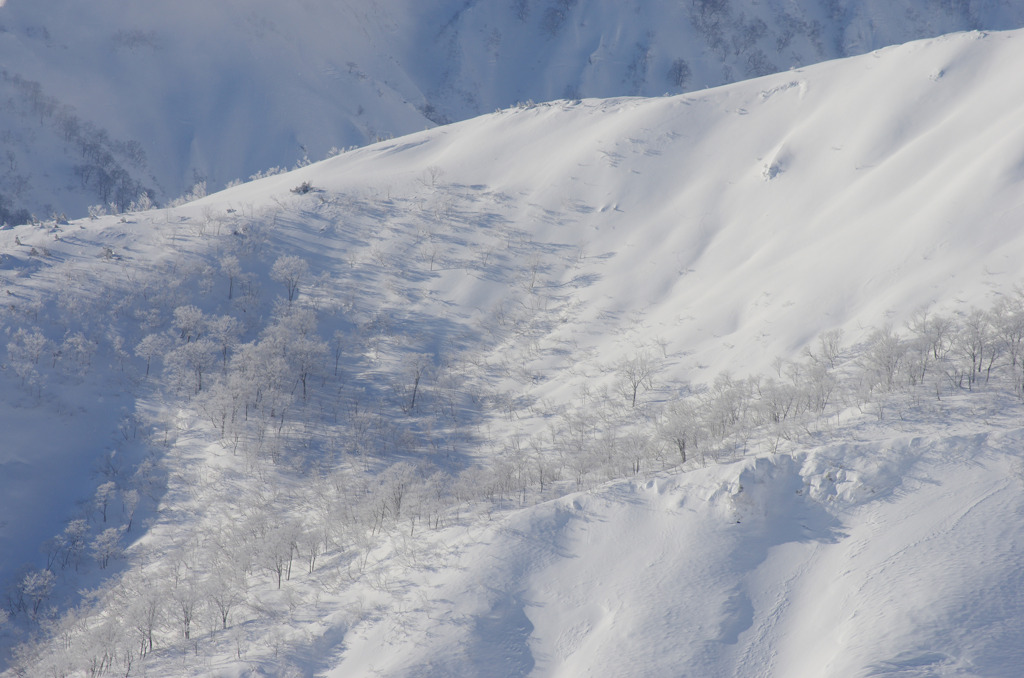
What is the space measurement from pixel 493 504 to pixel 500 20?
441 feet

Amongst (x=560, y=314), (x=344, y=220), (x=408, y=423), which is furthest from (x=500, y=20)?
(x=408, y=423)

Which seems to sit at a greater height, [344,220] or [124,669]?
[344,220]

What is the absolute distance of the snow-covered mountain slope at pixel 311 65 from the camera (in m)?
101

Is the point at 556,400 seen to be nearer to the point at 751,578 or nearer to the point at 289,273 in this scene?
the point at 751,578

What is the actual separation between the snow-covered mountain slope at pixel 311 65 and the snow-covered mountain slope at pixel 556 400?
43.2 metres

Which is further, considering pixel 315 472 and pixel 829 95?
pixel 829 95

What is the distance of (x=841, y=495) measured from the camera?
88.9ft

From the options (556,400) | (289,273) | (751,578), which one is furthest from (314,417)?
(751,578)

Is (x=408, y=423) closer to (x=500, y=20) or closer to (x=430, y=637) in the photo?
(x=430, y=637)

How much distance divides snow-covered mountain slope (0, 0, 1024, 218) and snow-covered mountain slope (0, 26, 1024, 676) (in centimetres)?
4321

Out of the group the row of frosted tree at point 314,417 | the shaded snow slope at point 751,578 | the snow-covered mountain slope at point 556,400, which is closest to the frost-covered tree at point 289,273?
the row of frosted tree at point 314,417

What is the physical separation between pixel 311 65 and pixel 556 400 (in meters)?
95.9

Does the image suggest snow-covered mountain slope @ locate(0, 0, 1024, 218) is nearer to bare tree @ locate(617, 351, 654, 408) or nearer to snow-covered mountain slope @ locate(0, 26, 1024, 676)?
snow-covered mountain slope @ locate(0, 26, 1024, 676)

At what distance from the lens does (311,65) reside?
121 meters
